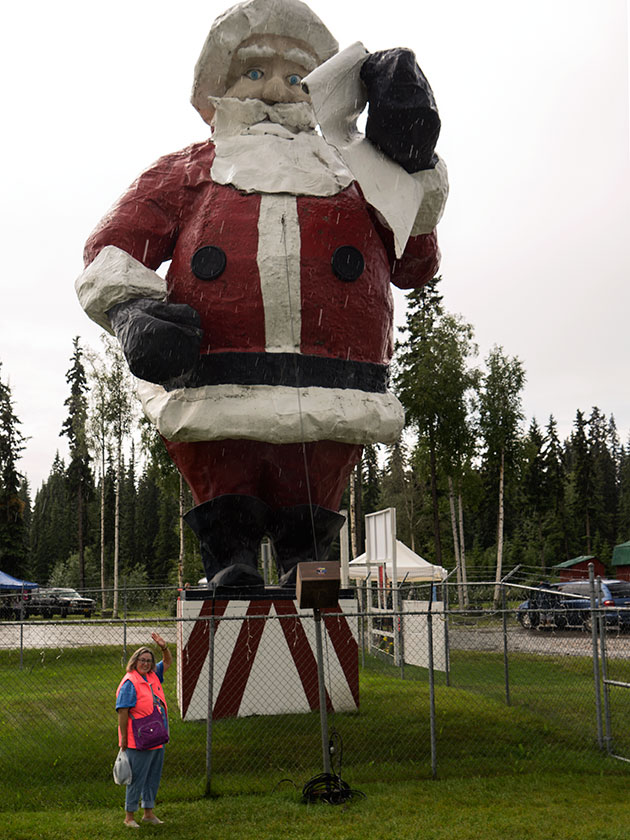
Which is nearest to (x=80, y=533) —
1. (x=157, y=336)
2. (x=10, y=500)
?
(x=10, y=500)

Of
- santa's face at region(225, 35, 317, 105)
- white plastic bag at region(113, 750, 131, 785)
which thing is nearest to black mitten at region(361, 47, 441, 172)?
santa's face at region(225, 35, 317, 105)

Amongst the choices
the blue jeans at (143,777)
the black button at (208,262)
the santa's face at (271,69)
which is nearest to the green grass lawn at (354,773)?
the blue jeans at (143,777)

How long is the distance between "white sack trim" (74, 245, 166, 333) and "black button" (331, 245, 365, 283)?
1.00 meters

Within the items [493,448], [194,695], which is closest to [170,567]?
[493,448]

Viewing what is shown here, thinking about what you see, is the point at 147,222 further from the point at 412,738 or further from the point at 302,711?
the point at 412,738

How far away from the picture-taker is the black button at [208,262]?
4695mm

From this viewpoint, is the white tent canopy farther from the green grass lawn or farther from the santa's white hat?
the santa's white hat

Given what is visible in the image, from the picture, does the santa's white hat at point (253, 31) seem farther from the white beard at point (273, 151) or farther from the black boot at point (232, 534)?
the black boot at point (232, 534)

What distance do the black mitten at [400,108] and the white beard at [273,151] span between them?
1.33 feet

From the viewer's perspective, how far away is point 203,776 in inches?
167

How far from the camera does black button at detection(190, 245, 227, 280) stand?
4695 millimetres

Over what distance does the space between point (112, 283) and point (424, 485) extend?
85.5ft

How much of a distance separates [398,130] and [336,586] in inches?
99.2

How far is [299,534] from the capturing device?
4.97 metres
